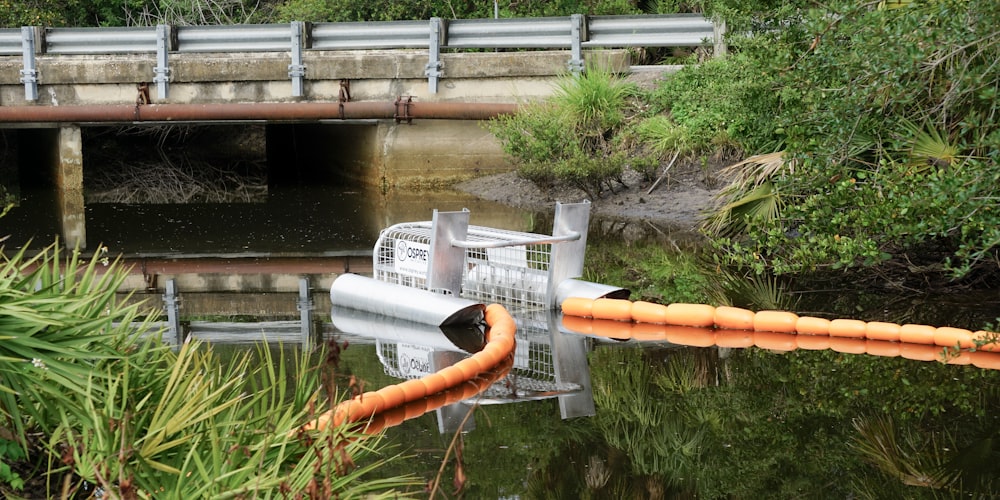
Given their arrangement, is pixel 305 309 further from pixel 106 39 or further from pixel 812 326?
pixel 106 39

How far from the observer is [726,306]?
9148 millimetres

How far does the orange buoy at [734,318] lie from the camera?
28.0 ft

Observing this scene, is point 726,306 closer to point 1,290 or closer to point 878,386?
point 878,386

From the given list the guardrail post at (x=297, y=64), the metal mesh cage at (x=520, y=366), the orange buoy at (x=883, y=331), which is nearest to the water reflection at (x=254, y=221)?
the guardrail post at (x=297, y=64)

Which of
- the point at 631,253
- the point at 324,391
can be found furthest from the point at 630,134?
the point at 324,391

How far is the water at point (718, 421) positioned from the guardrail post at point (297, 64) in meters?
10.5

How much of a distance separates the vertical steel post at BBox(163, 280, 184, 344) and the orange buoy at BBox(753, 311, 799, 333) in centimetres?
413

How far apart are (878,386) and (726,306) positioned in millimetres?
2198

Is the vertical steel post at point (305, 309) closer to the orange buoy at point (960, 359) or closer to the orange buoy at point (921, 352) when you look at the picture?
the orange buoy at point (921, 352)

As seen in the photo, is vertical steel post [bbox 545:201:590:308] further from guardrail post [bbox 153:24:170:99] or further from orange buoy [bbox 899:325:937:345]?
guardrail post [bbox 153:24:170:99]

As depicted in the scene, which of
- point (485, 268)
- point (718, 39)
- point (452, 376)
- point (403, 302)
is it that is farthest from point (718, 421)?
point (718, 39)

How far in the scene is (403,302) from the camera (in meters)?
9.05

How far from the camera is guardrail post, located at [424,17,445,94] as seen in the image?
18.4 meters

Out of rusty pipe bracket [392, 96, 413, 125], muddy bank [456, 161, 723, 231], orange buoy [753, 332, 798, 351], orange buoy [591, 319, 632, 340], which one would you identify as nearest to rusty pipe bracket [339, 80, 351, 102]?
rusty pipe bracket [392, 96, 413, 125]
